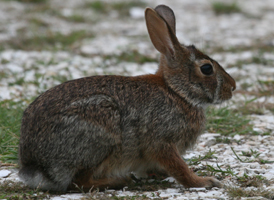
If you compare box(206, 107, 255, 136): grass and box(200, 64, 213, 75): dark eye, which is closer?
box(200, 64, 213, 75): dark eye

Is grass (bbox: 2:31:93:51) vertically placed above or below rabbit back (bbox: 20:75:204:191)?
above

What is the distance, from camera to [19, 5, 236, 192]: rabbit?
4293 mm

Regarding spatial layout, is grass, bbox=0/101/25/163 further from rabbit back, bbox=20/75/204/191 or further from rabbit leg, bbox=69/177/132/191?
rabbit leg, bbox=69/177/132/191

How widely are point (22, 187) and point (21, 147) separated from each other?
383 mm

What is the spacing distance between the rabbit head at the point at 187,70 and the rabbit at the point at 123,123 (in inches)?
0.4

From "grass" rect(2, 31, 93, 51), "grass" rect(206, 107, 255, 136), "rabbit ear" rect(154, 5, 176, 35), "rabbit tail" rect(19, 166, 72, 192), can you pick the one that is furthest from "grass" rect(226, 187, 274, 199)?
"grass" rect(2, 31, 93, 51)

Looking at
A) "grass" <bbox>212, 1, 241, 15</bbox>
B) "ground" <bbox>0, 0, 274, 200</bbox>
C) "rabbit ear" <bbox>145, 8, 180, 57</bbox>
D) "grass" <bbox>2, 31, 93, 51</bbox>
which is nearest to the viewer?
"ground" <bbox>0, 0, 274, 200</bbox>

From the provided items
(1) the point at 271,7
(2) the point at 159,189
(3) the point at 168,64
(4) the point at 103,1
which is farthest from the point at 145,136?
(1) the point at 271,7

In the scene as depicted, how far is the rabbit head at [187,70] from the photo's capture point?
4.94 metres

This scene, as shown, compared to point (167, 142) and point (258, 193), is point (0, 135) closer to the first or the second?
point (167, 142)

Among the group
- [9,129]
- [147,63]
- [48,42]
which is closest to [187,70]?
[9,129]

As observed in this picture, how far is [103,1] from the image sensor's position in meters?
13.8

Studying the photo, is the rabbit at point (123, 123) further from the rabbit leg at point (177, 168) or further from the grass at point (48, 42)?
the grass at point (48, 42)

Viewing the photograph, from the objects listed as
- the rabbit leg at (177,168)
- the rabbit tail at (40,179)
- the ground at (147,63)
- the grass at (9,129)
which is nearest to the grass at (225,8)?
the ground at (147,63)
